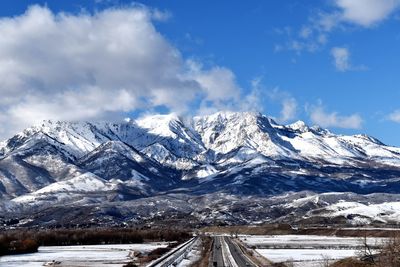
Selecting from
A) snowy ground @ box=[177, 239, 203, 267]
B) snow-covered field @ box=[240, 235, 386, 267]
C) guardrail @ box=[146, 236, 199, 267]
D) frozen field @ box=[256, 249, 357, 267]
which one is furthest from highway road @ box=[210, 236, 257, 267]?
guardrail @ box=[146, 236, 199, 267]

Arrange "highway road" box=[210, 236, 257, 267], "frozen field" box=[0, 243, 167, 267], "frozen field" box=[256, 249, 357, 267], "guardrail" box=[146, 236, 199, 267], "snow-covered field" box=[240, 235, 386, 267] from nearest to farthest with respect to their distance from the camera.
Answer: "guardrail" box=[146, 236, 199, 267] < "highway road" box=[210, 236, 257, 267] < "frozen field" box=[256, 249, 357, 267] < "snow-covered field" box=[240, 235, 386, 267] < "frozen field" box=[0, 243, 167, 267]

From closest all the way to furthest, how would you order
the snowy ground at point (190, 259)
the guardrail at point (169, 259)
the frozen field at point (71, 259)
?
the guardrail at point (169, 259) < the snowy ground at point (190, 259) < the frozen field at point (71, 259)

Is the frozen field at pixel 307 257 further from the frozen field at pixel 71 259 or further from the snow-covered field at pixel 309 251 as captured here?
the frozen field at pixel 71 259

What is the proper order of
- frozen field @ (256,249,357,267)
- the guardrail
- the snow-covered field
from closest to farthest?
the guardrail < frozen field @ (256,249,357,267) < the snow-covered field

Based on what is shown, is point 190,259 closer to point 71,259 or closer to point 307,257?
point 307,257

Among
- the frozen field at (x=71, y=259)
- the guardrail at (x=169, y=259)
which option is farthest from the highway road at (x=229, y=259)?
the frozen field at (x=71, y=259)

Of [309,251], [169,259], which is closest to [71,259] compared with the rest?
[169,259]

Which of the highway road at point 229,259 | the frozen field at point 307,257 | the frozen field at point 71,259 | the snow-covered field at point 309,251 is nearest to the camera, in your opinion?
the highway road at point 229,259

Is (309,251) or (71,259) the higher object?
(309,251)

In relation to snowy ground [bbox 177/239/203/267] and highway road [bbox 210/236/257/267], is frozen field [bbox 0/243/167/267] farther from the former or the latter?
highway road [bbox 210/236/257/267]

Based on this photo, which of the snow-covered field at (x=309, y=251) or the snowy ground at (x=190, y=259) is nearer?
the snowy ground at (x=190, y=259)

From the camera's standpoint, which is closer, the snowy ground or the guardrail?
the guardrail

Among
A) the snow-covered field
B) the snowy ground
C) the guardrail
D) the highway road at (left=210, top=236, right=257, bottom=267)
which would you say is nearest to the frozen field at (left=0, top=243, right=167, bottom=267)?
the guardrail

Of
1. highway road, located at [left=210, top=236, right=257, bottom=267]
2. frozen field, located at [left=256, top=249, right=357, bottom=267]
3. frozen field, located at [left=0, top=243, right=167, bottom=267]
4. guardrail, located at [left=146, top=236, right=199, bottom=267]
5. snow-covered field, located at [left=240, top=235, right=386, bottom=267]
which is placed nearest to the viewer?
guardrail, located at [left=146, top=236, right=199, bottom=267]
